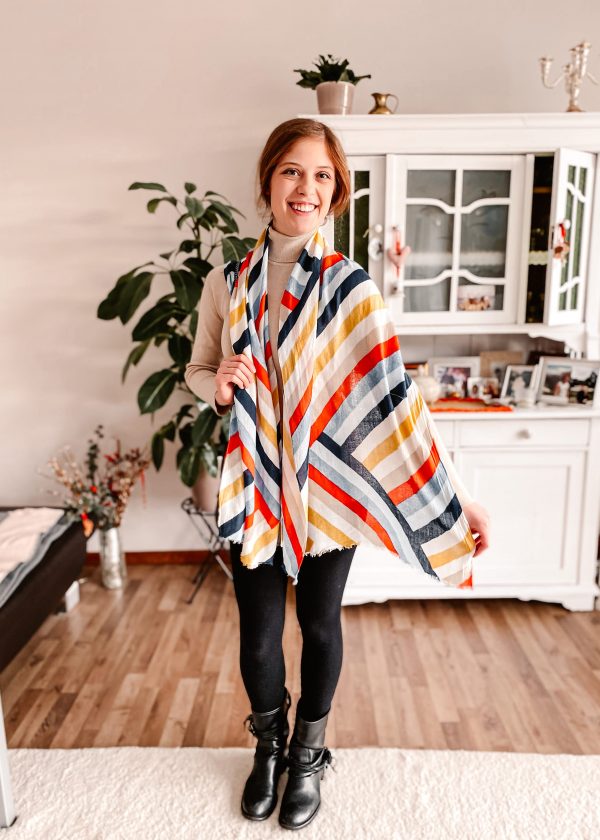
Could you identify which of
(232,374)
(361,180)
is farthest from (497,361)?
(232,374)

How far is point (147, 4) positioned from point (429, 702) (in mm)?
2647

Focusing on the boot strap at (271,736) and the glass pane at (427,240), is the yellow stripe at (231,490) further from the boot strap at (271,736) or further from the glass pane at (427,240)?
the glass pane at (427,240)

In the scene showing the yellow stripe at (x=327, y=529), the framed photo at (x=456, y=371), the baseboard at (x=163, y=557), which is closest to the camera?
the yellow stripe at (x=327, y=529)

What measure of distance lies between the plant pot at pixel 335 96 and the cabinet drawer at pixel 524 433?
1.16 meters

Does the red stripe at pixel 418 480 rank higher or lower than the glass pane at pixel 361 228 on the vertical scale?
lower

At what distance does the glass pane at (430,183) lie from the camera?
2283 mm

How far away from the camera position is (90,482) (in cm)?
288

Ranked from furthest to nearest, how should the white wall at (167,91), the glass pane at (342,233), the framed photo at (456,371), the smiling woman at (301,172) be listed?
the framed photo at (456,371) < the white wall at (167,91) < the glass pane at (342,233) < the smiling woman at (301,172)

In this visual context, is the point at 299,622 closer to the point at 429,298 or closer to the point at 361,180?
the point at 429,298

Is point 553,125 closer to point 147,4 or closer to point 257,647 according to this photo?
point 147,4

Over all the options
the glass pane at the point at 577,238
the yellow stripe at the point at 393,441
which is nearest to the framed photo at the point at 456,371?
the glass pane at the point at 577,238

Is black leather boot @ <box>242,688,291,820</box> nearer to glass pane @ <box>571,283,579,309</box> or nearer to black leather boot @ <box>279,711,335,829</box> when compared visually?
black leather boot @ <box>279,711,335,829</box>

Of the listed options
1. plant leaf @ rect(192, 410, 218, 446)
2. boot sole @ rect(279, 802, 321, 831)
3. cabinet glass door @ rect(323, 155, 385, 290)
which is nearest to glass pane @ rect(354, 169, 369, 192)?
cabinet glass door @ rect(323, 155, 385, 290)

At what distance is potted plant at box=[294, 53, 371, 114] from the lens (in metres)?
2.20
